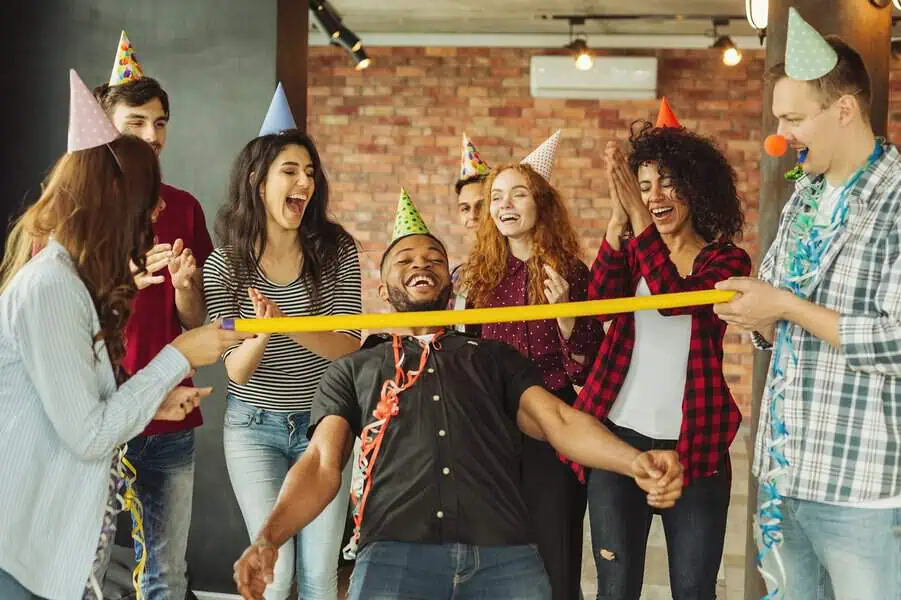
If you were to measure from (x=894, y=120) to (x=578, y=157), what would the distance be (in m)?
2.79

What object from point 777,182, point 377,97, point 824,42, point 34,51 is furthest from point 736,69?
point 824,42

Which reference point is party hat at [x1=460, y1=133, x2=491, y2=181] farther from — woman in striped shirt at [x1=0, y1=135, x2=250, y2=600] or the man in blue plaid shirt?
woman in striped shirt at [x1=0, y1=135, x2=250, y2=600]

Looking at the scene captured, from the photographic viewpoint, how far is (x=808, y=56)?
2.29 metres

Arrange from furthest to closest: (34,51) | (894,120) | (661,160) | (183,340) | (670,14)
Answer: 1. (894,120)
2. (670,14)
3. (34,51)
4. (661,160)
5. (183,340)

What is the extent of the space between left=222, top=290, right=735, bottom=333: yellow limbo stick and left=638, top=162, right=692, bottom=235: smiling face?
0.51m

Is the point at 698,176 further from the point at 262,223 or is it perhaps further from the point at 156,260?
the point at 156,260

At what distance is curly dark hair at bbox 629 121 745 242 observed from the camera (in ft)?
10.1

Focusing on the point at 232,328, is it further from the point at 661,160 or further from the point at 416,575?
the point at 661,160

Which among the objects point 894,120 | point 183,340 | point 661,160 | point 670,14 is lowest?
point 183,340

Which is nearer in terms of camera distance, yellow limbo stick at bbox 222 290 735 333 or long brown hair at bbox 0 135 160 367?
long brown hair at bbox 0 135 160 367

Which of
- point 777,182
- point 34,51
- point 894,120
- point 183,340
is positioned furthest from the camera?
point 894,120

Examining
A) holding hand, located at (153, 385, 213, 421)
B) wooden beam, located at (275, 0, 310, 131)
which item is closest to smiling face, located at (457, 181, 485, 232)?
wooden beam, located at (275, 0, 310, 131)

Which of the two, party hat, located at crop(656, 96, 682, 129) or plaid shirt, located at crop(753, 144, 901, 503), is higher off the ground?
party hat, located at crop(656, 96, 682, 129)

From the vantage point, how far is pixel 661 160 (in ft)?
10.2
